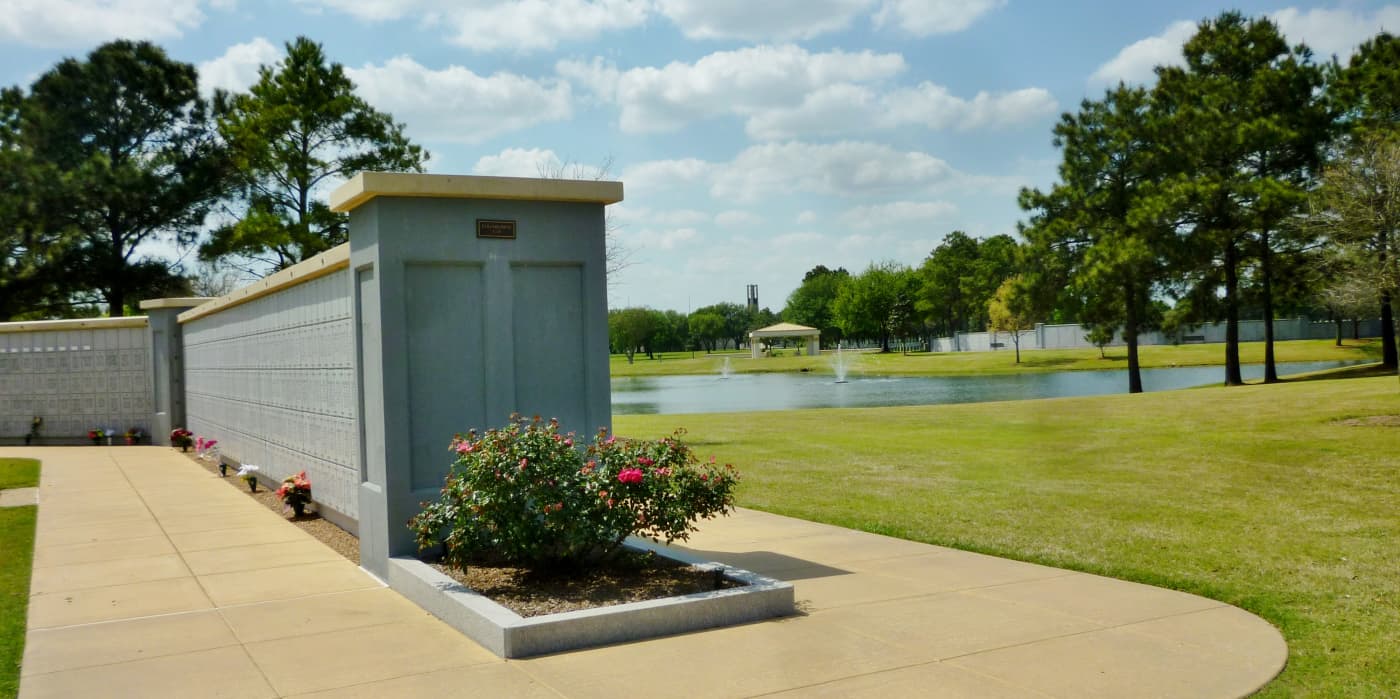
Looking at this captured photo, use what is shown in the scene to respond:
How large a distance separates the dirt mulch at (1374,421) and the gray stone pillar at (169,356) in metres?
20.9

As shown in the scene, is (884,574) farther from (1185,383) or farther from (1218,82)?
(1185,383)

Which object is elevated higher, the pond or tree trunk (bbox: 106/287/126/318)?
tree trunk (bbox: 106/287/126/318)

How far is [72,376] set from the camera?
68.6 feet

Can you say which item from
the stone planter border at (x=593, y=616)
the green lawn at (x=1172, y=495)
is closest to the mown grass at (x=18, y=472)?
the green lawn at (x=1172, y=495)

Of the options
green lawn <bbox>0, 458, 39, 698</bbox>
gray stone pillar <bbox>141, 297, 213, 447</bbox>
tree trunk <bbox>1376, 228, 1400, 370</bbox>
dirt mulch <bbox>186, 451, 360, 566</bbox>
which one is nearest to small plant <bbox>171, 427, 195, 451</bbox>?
gray stone pillar <bbox>141, 297, 213, 447</bbox>

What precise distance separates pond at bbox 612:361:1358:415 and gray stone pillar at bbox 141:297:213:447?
49.7ft

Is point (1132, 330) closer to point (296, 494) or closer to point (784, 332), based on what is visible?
point (296, 494)

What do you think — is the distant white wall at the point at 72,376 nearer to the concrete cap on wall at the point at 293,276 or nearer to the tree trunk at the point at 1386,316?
the concrete cap on wall at the point at 293,276

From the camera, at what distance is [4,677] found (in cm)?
538

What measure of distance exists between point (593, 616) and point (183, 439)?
16337mm

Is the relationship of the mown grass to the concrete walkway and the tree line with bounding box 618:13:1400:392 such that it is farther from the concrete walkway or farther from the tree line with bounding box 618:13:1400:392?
the tree line with bounding box 618:13:1400:392

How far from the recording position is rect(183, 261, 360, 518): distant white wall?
923 centimetres

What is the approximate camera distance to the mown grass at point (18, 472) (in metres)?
14.0

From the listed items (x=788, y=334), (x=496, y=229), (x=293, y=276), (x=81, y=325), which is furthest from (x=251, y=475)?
(x=788, y=334)
